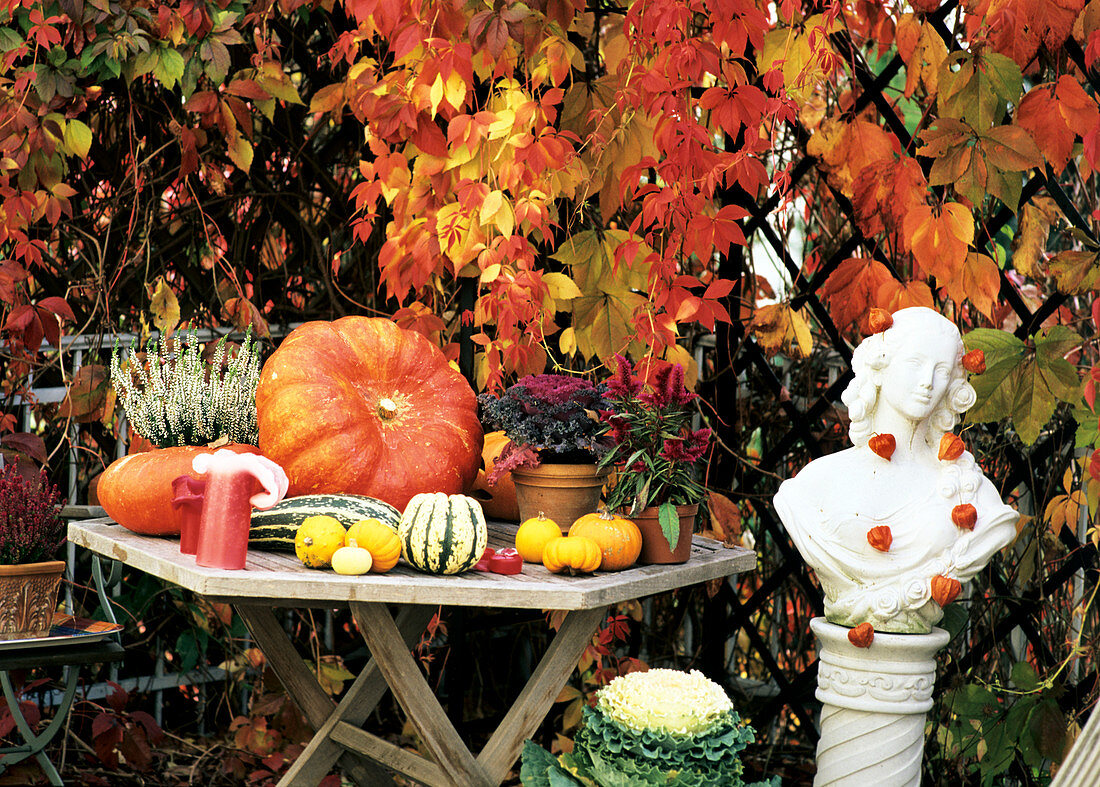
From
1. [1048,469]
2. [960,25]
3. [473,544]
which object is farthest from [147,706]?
[960,25]

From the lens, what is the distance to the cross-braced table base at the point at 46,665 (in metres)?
2.72

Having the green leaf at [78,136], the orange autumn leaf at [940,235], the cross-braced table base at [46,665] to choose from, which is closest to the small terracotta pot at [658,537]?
the orange autumn leaf at [940,235]

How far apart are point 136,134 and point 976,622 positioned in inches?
115


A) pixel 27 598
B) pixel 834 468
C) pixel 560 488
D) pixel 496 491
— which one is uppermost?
pixel 834 468

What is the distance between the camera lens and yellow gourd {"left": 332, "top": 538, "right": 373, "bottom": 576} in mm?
2100

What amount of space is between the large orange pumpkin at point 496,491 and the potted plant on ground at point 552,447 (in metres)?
0.29

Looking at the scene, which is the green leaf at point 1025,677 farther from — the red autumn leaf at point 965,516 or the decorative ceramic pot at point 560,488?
the decorative ceramic pot at point 560,488

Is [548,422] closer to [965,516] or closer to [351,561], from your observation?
[351,561]

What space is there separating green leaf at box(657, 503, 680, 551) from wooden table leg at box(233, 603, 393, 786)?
103 cm

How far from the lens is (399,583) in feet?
6.77

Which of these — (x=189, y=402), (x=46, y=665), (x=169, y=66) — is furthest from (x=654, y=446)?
(x=169, y=66)

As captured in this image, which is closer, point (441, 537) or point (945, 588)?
point (441, 537)

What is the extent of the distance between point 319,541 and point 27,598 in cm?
105

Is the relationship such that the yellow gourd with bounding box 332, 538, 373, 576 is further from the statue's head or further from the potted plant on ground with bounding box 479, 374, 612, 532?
the statue's head
